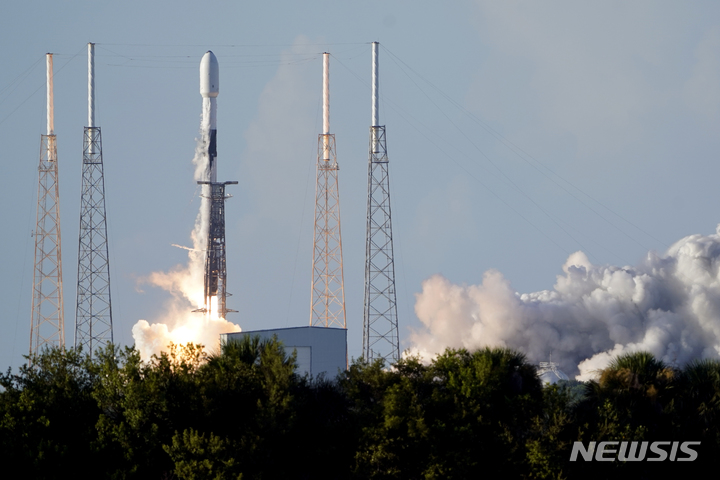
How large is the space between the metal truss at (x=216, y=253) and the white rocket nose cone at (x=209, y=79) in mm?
4371

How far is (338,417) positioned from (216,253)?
25291 mm

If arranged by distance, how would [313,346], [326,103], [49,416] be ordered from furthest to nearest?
[326,103], [313,346], [49,416]

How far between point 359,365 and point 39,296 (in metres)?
25.0

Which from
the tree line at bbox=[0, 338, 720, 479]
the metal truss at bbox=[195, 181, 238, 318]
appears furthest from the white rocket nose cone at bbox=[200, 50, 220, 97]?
the tree line at bbox=[0, 338, 720, 479]

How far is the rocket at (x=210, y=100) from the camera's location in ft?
191

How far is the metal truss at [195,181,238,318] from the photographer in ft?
189

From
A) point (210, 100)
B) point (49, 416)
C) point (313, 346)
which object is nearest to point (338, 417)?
point (49, 416)

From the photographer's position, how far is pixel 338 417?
33.6m

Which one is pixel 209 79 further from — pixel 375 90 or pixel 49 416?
pixel 49 416

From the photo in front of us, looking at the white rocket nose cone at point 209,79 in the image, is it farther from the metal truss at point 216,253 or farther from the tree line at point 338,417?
the tree line at point 338,417

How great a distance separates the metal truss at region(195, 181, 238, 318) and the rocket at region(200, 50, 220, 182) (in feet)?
3.20

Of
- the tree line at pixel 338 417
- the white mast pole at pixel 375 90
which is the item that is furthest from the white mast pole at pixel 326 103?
the tree line at pixel 338 417

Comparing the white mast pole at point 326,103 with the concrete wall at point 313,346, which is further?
the white mast pole at point 326,103

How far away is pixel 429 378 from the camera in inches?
1329
